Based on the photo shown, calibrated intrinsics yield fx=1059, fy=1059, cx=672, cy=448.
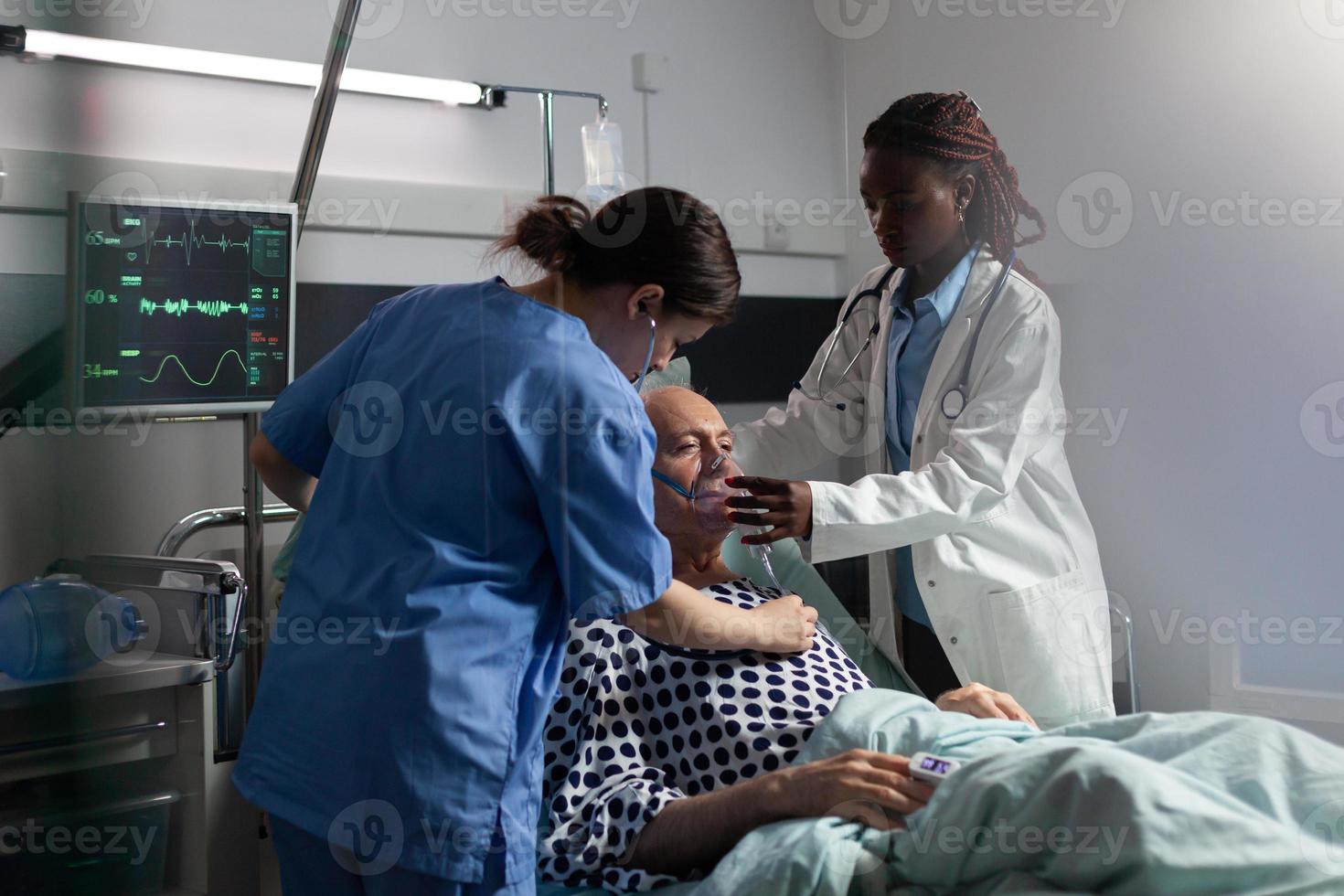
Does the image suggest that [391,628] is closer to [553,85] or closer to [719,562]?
[719,562]

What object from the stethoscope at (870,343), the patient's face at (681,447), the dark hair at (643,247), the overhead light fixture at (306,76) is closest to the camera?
the dark hair at (643,247)

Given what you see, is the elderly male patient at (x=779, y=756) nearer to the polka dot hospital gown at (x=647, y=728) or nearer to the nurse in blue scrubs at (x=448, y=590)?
the polka dot hospital gown at (x=647, y=728)

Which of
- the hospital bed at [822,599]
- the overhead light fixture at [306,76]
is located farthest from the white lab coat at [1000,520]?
the overhead light fixture at [306,76]

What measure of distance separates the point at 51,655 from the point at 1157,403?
130 cm

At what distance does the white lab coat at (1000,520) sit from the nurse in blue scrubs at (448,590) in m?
0.43

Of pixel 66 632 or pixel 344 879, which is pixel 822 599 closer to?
pixel 344 879

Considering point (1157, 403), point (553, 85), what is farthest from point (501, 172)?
point (1157, 403)

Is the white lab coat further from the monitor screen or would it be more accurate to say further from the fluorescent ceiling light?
the monitor screen

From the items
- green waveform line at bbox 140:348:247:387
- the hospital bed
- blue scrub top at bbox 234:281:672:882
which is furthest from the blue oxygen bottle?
the hospital bed

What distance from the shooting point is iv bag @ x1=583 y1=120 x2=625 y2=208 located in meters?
1.55

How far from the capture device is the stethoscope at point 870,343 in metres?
1.47

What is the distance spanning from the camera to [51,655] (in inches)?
23.6

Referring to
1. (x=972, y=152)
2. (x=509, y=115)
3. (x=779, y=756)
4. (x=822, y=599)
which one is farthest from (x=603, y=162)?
(x=779, y=756)

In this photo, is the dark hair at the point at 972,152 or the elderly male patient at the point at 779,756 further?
the dark hair at the point at 972,152
